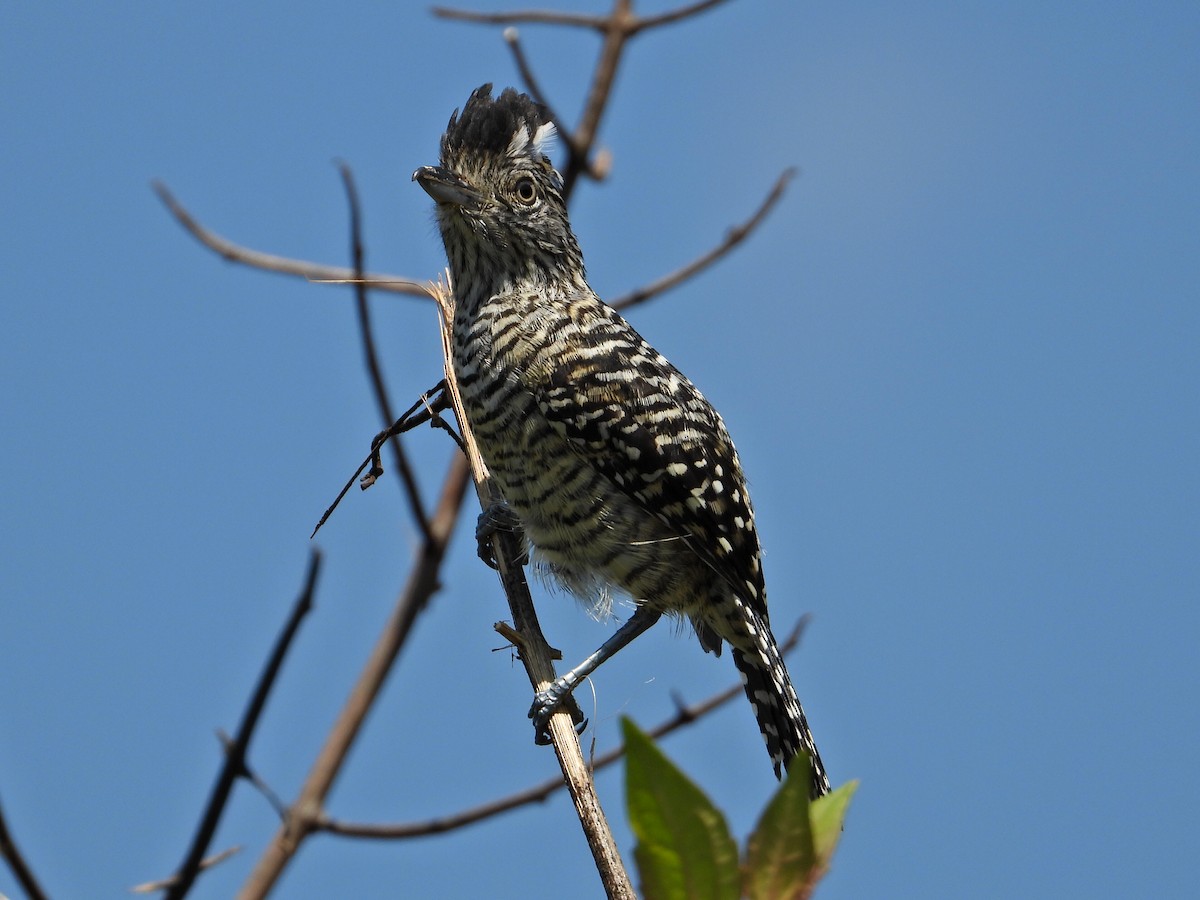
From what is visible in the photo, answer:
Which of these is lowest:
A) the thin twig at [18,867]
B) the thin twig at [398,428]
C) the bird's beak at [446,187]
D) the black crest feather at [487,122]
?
the thin twig at [18,867]

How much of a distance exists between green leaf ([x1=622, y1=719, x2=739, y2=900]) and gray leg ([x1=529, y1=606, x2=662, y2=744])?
146 centimetres

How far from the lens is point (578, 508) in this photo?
164 inches

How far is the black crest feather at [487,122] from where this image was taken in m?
4.37

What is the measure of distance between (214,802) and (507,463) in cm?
153

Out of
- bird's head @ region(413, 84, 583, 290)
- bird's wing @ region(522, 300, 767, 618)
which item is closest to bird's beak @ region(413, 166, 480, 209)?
bird's head @ region(413, 84, 583, 290)

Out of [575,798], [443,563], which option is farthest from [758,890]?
[443,563]

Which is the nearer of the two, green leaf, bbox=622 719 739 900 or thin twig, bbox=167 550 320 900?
green leaf, bbox=622 719 739 900

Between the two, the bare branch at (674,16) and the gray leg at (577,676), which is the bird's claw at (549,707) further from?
the bare branch at (674,16)

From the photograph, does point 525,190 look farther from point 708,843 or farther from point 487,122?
point 708,843

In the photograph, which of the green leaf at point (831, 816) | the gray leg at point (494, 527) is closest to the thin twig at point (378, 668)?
the gray leg at point (494, 527)

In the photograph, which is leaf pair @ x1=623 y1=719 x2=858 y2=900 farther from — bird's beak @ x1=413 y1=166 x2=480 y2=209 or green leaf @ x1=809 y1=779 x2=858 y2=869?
bird's beak @ x1=413 y1=166 x2=480 y2=209

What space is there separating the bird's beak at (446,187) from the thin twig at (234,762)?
1931mm

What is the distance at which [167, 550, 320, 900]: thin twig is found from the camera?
280cm

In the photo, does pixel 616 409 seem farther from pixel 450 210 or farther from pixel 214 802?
pixel 214 802
